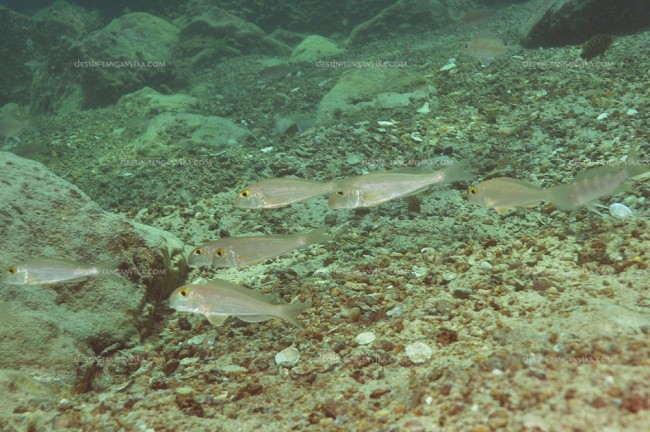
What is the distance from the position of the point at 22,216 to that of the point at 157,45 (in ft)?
49.6

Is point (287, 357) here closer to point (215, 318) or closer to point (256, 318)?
point (256, 318)

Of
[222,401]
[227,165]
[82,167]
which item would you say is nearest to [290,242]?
[222,401]

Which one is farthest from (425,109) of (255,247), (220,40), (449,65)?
(220,40)

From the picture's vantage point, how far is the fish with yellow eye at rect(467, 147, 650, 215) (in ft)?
12.3

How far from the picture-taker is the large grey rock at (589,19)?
34.3 feet

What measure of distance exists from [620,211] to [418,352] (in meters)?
2.87

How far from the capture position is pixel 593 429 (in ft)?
6.50

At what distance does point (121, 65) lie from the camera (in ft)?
47.9

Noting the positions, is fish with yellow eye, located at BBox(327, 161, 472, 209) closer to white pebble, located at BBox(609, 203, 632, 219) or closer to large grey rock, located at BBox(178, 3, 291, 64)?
white pebble, located at BBox(609, 203, 632, 219)

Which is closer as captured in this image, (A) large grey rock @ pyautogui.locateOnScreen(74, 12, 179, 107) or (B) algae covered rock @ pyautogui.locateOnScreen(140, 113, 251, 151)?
(B) algae covered rock @ pyautogui.locateOnScreen(140, 113, 251, 151)

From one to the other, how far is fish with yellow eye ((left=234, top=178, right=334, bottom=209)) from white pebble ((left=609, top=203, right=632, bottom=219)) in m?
2.93

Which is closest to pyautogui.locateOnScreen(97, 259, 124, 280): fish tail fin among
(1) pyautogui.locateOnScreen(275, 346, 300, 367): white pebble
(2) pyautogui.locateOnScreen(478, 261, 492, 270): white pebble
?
(1) pyautogui.locateOnScreen(275, 346, 300, 367): white pebble

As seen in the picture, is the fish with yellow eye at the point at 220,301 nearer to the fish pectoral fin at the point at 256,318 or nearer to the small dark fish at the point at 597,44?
the fish pectoral fin at the point at 256,318

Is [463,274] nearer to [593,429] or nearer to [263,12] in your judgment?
[593,429]
